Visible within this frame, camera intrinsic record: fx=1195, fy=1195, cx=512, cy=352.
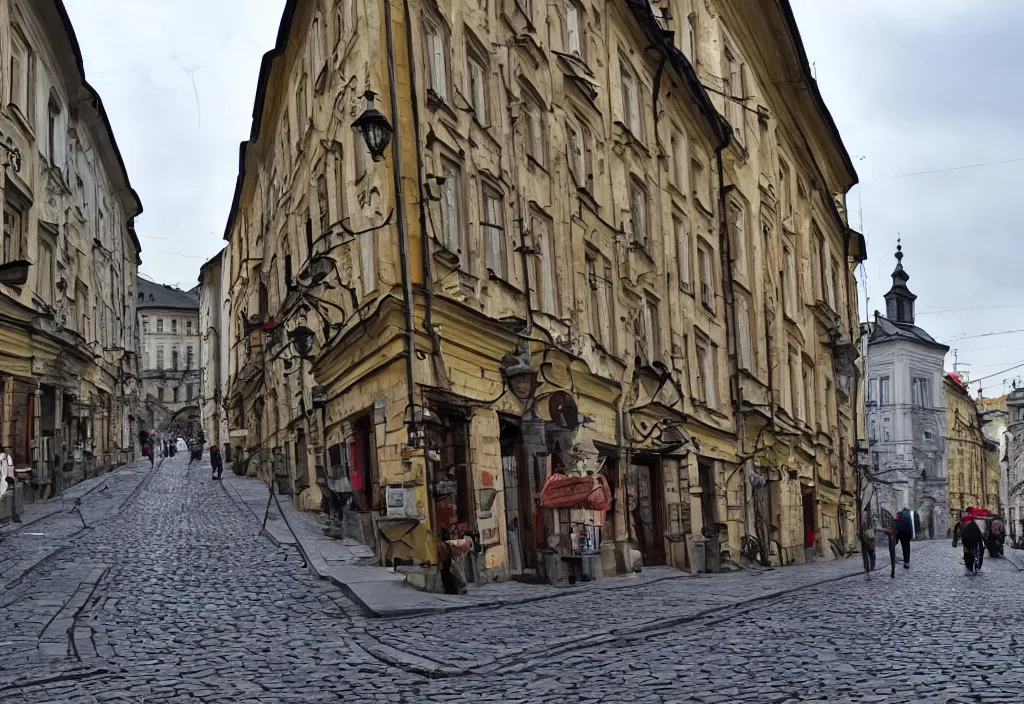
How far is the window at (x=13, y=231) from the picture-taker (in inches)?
1018

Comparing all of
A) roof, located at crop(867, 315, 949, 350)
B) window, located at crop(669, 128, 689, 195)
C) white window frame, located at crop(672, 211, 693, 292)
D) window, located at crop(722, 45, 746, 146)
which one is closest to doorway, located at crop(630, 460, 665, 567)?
white window frame, located at crop(672, 211, 693, 292)

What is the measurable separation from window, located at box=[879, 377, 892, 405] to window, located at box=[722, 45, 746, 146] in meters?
49.2

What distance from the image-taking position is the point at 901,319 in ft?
289

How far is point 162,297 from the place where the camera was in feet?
364

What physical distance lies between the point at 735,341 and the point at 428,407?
16.7 m

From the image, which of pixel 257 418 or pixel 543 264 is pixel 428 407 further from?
pixel 257 418

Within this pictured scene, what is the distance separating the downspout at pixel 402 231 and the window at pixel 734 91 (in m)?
20.0

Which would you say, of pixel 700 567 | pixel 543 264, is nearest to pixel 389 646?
pixel 543 264

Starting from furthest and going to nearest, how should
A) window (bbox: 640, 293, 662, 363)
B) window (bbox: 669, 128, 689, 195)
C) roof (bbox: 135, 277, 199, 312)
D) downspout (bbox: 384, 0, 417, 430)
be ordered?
roof (bbox: 135, 277, 199, 312) < window (bbox: 669, 128, 689, 195) < window (bbox: 640, 293, 662, 363) < downspout (bbox: 384, 0, 417, 430)

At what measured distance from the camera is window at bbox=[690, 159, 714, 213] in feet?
103

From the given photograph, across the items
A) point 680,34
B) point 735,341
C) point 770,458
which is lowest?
point 770,458

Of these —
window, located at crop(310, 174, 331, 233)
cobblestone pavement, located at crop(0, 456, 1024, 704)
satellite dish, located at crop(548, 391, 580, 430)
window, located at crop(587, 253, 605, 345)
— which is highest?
window, located at crop(310, 174, 331, 233)

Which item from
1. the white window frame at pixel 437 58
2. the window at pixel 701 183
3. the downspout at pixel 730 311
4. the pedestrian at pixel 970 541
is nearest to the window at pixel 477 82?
the white window frame at pixel 437 58

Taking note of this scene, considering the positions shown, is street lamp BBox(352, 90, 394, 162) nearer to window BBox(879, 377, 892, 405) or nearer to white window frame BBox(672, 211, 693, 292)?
white window frame BBox(672, 211, 693, 292)
